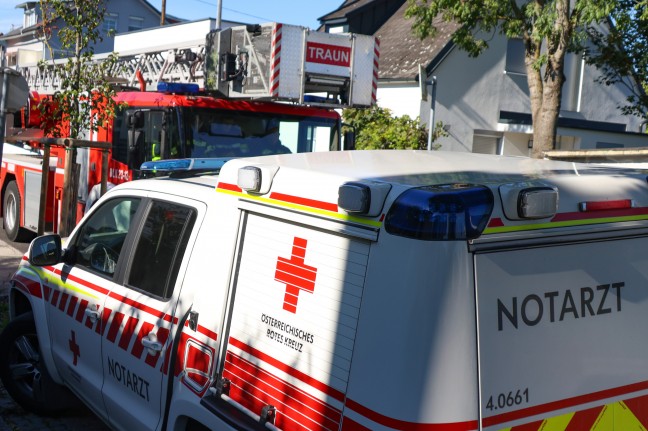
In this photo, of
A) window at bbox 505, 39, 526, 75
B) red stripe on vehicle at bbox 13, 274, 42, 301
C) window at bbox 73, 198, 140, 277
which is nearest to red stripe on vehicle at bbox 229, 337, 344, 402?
window at bbox 73, 198, 140, 277

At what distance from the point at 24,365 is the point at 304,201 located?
133 inches

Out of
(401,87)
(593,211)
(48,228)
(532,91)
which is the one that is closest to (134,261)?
(593,211)

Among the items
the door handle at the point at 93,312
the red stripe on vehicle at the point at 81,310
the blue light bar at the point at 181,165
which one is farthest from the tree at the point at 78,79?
the door handle at the point at 93,312

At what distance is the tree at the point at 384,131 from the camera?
16.6 metres

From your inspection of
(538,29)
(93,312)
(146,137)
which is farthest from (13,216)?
(93,312)

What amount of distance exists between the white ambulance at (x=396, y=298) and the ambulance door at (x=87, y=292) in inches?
19.6

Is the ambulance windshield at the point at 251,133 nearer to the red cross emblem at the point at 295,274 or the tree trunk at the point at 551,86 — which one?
the tree trunk at the point at 551,86

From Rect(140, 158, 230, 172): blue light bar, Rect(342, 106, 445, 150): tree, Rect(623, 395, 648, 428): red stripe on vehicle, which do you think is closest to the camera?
Rect(623, 395, 648, 428): red stripe on vehicle

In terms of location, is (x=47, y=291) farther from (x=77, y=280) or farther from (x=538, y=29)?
(x=538, y=29)

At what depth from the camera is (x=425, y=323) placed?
2.62 metres

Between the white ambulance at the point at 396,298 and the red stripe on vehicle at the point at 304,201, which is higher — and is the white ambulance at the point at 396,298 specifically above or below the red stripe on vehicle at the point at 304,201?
below

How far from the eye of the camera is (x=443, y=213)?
2617 mm

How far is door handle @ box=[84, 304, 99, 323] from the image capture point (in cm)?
461

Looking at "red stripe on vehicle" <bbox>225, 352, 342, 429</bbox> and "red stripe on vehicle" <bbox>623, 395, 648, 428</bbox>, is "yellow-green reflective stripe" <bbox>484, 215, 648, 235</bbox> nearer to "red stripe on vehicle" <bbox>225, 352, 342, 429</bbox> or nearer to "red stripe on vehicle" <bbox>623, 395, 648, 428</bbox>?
"red stripe on vehicle" <bbox>623, 395, 648, 428</bbox>
